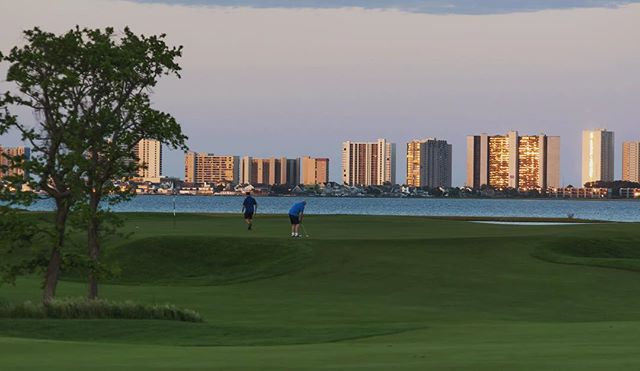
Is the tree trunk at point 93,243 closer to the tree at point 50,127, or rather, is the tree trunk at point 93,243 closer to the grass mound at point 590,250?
the tree at point 50,127

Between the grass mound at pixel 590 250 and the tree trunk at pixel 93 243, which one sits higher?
the tree trunk at pixel 93 243

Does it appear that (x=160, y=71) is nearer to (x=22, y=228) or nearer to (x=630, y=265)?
(x=22, y=228)

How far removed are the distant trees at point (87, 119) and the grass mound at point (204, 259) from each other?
8.20 m

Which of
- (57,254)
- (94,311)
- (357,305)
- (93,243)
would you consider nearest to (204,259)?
(93,243)

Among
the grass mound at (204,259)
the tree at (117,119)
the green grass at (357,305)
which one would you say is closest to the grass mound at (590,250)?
the green grass at (357,305)

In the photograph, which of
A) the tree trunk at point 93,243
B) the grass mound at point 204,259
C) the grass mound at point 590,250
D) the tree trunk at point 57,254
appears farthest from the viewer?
the grass mound at point 590,250

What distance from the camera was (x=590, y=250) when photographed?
4209 centimetres

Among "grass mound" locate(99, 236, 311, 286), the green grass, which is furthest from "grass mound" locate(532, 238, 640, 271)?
"grass mound" locate(99, 236, 311, 286)

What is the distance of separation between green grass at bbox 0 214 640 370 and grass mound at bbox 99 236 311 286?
75mm

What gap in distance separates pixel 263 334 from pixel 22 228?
8.71m

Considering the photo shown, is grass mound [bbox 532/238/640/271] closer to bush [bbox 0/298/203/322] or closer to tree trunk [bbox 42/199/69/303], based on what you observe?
bush [bbox 0/298/203/322]

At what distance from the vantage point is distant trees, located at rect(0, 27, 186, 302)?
25.3 meters

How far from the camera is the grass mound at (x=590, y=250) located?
3778 cm

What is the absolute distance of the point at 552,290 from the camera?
30.6 m
